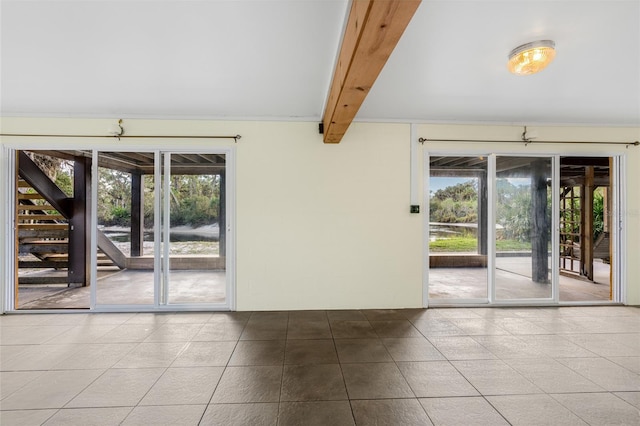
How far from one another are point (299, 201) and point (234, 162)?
0.97 meters

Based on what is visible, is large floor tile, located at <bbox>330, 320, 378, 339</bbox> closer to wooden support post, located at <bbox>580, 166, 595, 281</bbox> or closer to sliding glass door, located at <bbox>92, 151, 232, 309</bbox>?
sliding glass door, located at <bbox>92, 151, 232, 309</bbox>

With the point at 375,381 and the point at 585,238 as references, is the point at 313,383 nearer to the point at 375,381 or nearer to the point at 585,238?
the point at 375,381

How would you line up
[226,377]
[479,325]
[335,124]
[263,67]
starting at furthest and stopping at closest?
[479,325] → [335,124] → [263,67] → [226,377]

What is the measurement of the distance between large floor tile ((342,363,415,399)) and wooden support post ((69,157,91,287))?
499cm

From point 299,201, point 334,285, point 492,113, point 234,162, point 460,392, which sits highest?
point 492,113

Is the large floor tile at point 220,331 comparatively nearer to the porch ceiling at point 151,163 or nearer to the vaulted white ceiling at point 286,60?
the porch ceiling at point 151,163

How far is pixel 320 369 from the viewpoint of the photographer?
2.43 meters

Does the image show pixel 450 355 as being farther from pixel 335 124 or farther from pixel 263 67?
pixel 263 67

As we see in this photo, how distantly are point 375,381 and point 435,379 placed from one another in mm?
469

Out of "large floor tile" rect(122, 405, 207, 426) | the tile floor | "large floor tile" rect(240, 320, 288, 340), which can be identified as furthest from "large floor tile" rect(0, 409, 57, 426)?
"large floor tile" rect(240, 320, 288, 340)

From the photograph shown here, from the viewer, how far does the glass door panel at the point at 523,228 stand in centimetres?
414

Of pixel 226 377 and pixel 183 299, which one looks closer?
pixel 226 377

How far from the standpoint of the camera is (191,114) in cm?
378

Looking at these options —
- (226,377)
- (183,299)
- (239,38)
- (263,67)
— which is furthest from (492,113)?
Answer: (183,299)
